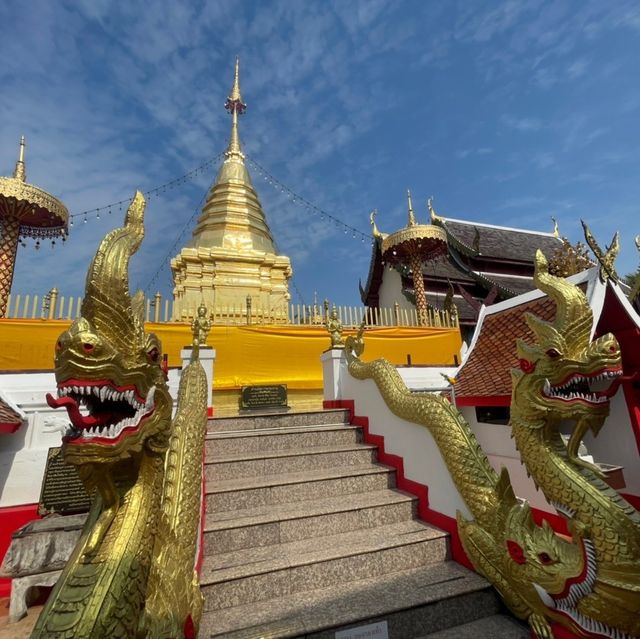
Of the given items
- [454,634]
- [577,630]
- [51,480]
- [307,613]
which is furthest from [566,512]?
[51,480]

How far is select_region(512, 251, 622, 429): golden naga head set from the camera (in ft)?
8.39

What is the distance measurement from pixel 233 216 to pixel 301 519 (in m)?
13.7

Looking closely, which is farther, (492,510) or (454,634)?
(492,510)

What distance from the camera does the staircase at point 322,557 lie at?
243 cm

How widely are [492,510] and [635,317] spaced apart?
324 centimetres

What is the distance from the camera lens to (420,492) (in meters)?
3.68

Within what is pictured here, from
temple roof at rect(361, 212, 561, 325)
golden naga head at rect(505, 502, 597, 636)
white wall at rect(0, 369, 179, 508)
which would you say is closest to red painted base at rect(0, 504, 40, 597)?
white wall at rect(0, 369, 179, 508)

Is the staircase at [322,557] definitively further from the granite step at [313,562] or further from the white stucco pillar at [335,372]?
the white stucco pillar at [335,372]

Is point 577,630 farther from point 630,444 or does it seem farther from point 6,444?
point 6,444

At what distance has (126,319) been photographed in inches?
74.5

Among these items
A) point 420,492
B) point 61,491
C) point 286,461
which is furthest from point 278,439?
point 61,491

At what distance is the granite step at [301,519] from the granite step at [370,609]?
0.52 metres

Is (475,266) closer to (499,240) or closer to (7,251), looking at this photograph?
(499,240)

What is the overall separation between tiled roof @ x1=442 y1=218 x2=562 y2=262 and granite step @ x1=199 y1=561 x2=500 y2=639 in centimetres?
1582
